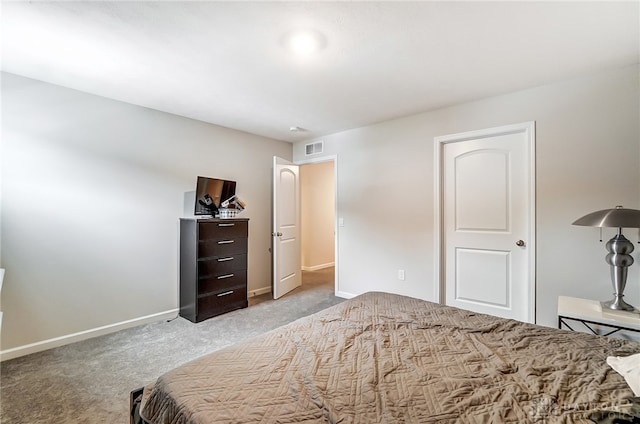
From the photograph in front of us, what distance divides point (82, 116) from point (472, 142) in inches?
160

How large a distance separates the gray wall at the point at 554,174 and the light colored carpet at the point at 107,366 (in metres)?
1.59

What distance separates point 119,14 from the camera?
170cm

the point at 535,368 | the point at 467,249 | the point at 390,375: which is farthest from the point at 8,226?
the point at 467,249

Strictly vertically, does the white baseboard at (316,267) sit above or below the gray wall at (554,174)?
below

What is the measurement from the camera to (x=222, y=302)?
3484 mm

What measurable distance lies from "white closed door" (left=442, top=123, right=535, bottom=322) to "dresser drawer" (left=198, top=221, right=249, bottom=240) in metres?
2.54

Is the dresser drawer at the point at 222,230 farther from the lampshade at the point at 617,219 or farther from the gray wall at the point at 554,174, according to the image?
the lampshade at the point at 617,219

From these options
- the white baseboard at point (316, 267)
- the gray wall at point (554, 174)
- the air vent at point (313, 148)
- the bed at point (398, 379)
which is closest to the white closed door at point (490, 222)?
the gray wall at point (554, 174)

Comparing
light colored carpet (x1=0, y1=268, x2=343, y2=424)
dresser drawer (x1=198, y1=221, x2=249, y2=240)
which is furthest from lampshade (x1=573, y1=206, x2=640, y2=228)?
dresser drawer (x1=198, y1=221, x2=249, y2=240)

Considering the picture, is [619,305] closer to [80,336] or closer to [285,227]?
[285,227]

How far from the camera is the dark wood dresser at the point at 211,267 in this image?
3.25 metres

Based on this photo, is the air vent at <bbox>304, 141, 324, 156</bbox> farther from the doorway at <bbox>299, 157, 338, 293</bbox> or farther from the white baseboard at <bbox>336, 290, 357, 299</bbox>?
the white baseboard at <bbox>336, 290, 357, 299</bbox>

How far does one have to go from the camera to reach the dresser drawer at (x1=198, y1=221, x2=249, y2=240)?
10.8ft

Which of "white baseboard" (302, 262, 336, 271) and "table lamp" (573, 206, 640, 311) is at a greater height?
"table lamp" (573, 206, 640, 311)
